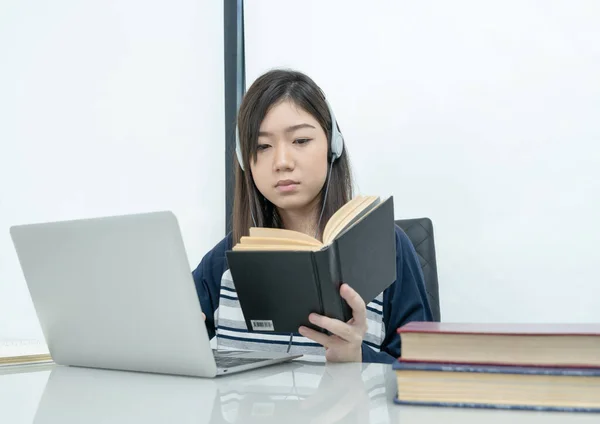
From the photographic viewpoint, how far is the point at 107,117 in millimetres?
1925

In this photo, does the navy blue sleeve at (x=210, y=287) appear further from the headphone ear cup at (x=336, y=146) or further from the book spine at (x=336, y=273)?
the book spine at (x=336, y=273)

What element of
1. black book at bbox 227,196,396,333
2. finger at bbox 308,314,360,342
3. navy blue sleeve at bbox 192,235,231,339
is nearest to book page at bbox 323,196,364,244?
black book at bbox 227,196,396,333

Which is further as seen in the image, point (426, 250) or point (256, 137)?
point (426, 250)

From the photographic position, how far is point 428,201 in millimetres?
1803

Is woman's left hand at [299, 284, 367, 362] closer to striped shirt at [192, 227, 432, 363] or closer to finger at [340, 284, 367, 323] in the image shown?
finger at [340, 284, 367, 323]

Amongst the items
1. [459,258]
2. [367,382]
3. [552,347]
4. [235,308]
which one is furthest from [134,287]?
[459,258]

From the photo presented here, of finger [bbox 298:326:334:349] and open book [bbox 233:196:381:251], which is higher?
open book [bbox 233:196:381:251]

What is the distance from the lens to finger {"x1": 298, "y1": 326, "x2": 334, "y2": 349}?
0.83m

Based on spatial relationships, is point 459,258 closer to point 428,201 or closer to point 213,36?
point 428,201

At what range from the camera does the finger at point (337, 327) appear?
80 cm

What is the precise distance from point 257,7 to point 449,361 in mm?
1930

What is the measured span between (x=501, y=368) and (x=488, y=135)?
130 cm

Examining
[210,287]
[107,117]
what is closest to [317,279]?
[210,287]

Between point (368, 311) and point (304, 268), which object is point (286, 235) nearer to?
point (304, 268)
